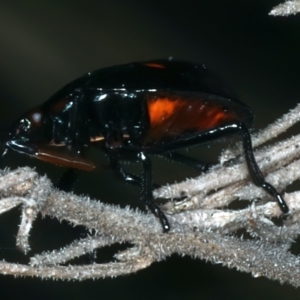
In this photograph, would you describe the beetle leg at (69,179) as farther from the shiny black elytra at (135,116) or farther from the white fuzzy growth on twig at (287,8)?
the white fuzzy growth on twig at (287,8)

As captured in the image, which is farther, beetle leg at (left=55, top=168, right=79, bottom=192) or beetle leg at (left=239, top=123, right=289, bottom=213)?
beetle leg at (left=55, top=168, right=79, bottom=192)

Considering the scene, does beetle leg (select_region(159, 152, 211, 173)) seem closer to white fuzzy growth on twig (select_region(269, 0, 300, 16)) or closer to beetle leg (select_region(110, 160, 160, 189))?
beetle leg (select_region(110, 160, 160, 189))

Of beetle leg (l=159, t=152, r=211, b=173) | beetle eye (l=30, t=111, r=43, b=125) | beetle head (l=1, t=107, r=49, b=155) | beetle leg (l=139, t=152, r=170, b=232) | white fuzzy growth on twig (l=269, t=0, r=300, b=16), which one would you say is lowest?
beetle leg (l=159, t=152, r=211, b=173)

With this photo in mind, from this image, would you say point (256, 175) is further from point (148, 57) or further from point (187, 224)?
point (148, 57)

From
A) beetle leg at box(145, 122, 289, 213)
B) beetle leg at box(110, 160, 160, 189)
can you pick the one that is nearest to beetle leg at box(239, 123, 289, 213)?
beetle leg at box(145, 122, 289, 213)

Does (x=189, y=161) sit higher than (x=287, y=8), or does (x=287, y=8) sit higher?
(x=287, y=8)

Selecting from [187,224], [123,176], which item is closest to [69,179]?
[123,176]

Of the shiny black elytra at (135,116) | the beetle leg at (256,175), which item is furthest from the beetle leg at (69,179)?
the beetle leg at (256,175)
